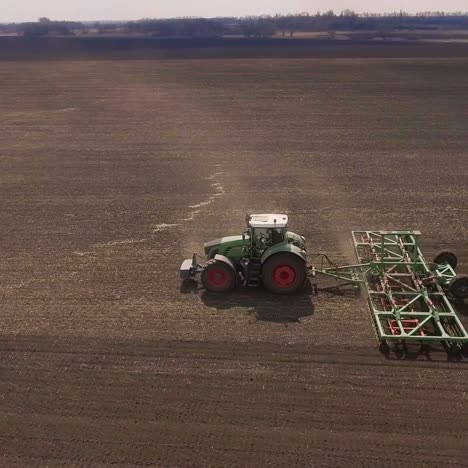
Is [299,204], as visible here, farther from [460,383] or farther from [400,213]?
[460,383]

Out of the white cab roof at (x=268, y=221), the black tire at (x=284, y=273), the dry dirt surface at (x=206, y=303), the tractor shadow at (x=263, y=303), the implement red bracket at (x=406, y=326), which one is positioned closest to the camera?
the dry dirt surface at (x=206, y=303)

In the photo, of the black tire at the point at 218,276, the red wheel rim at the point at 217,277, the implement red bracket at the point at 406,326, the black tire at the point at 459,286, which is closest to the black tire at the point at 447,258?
the black tire at the point at 459,286

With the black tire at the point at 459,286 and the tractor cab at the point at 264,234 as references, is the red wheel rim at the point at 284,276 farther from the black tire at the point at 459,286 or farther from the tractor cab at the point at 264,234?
the black tire at the point at 459,286

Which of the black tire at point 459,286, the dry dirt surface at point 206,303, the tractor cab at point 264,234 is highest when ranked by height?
the tractor cab at point 264,234

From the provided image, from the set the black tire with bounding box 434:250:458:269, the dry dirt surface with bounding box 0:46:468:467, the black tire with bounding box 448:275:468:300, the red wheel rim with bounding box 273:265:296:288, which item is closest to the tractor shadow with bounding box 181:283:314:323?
the dry dirt surface with bounding box 0:46:468:467

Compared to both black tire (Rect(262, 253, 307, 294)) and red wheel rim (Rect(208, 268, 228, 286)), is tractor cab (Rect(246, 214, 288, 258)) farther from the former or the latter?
red wheel rim (Rect(208, 268, 228, 286))

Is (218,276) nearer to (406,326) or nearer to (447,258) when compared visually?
(406,326)
